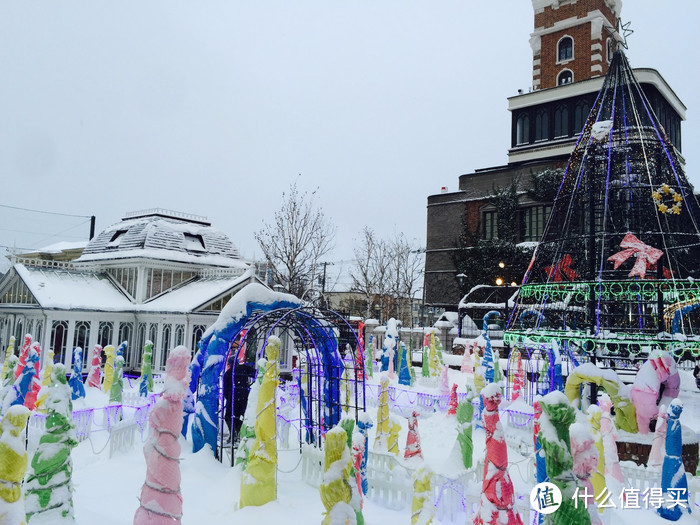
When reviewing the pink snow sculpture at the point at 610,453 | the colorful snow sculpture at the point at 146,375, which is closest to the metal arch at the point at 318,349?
the pink snow sculpture at the point at 610,453

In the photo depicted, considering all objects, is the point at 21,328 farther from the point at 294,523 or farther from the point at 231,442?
the point at 294,523

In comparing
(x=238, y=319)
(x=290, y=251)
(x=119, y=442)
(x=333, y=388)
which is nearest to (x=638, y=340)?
(x=333, y=388)

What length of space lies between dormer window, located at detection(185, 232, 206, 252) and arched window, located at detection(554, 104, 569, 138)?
23058 mm

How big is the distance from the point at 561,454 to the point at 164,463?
13.1 feet

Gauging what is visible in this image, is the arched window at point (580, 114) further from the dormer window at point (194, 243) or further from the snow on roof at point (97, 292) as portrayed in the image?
the dormer window at point (194, 243)

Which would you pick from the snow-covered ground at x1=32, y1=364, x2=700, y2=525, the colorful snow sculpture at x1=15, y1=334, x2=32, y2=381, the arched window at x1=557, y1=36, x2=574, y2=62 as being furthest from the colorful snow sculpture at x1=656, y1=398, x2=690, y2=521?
the arched window at x1=557, y1=36, x2=574, y2=62

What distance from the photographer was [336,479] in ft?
16.7

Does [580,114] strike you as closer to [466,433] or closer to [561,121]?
[561,121]

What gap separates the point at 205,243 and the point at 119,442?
17.5m

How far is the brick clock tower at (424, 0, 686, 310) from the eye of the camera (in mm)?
30672

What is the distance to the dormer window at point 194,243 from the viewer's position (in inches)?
1019

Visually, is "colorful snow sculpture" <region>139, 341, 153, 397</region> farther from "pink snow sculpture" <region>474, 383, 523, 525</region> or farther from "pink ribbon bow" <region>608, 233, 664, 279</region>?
"pink ribbon bow" <region>608, 233, 664, 279</region>

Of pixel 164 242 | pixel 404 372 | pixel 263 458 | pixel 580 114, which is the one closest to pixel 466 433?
pixel 263 458

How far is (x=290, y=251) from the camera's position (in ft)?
86.5
